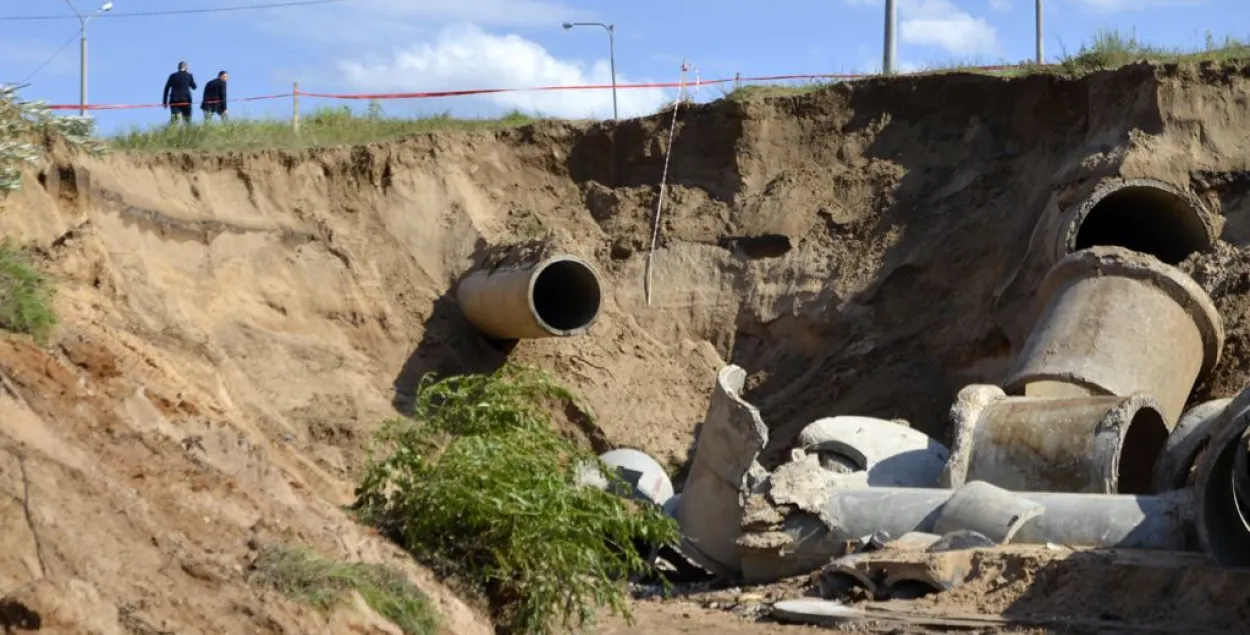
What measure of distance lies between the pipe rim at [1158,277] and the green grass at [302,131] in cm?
785

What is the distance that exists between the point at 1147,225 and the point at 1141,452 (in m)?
4.03

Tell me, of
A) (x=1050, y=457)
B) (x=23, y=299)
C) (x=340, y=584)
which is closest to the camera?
(x=340, y=584)

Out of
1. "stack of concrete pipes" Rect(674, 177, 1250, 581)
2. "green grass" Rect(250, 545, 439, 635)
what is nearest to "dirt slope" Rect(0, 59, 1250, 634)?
"stack of concrete pipes" Rect(674, 177, 1250, 581)

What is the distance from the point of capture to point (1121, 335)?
44.3 ft

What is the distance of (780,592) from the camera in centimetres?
1140

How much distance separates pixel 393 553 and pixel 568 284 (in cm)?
960

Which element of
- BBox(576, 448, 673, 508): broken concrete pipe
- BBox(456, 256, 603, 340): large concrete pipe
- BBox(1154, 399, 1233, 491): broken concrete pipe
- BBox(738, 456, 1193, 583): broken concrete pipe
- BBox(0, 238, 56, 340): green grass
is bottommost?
BBox(576, 448, 673, 508): broken concrete pipe

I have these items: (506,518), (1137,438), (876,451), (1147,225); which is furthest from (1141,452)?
(506,518)

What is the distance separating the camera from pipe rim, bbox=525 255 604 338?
16.6 meters

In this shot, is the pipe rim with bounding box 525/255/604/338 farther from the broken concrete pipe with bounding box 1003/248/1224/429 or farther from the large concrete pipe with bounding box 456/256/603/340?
the broken concrete pipe with bounding box 1003/248/1224/429

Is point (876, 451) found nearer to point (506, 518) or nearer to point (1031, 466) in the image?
point (1031, 466)

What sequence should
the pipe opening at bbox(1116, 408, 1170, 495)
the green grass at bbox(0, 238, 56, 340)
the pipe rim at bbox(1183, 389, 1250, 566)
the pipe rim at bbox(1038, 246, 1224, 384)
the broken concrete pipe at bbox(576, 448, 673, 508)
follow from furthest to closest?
the broken concrete pipe at bbox(576, 448, 673, 508), the pipe rim at bbox(1038, 246, 1224, 384), the pipe opening at bbox(1116, 408, 1170, 495), the pipe rim at bbox(1183, 389, 1250, 566), the green grass at bbox(0, 238, 56, 340)

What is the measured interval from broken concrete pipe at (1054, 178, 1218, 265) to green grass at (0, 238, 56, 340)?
32.1 ft

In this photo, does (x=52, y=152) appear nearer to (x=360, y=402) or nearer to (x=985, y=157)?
(x=360, y=402)
